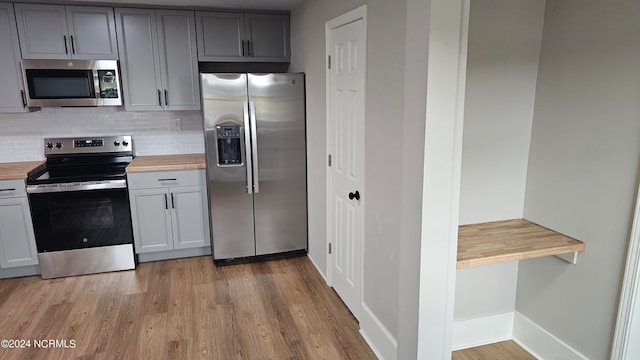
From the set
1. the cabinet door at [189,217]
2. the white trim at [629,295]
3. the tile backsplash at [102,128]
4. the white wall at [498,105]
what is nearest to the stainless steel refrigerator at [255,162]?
the cabinet door at [189,217]

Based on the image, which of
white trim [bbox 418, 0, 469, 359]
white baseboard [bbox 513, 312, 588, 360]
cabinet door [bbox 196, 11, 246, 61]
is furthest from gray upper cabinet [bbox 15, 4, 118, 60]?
white baseboard [bbox 513, 312, 588, 360]

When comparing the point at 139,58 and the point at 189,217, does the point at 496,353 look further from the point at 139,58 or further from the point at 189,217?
the point at 139,58

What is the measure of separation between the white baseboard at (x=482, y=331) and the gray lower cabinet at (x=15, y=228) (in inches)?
136

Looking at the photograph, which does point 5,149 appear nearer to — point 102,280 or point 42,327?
point 102,280

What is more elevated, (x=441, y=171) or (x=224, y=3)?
(x=224, y=3)

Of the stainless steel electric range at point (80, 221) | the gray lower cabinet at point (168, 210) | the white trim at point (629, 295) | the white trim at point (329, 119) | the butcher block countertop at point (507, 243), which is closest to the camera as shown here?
the white trim at point (629, 295)

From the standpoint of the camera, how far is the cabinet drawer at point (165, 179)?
3.65 meters

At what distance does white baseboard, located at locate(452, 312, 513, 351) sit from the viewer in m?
2.59

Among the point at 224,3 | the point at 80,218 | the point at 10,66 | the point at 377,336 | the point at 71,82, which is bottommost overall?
the point at 377,336

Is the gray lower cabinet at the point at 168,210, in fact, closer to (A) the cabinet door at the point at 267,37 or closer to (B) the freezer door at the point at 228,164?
(B) the freezer door at the point at 228,164

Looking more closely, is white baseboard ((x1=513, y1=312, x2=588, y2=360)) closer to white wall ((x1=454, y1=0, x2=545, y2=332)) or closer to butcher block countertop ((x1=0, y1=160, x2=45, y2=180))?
white wall ((x1=454, y1=0, x2=545, y2=332))

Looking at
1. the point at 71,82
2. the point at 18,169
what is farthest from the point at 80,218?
the point at 71,82

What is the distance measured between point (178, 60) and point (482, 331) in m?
3.38

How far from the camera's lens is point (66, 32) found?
3596 millimetres
